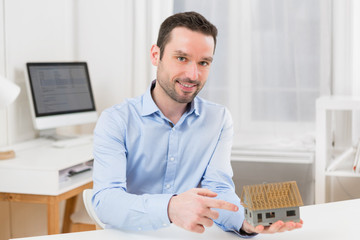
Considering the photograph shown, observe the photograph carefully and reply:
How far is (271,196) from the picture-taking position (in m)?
1.29

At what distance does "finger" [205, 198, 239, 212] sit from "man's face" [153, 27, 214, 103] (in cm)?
53

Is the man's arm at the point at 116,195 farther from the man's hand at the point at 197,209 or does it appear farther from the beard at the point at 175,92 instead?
the beard at the point at 175,92

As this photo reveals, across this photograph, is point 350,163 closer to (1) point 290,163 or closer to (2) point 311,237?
(1) point 290,163

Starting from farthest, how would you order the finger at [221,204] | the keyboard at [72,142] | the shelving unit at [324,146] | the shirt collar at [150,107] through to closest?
1. the keyboard at [72,142]
2. the shelving unit at [324,146]
3. the shirt collar at [150,107]
4. the finger at [221,204]

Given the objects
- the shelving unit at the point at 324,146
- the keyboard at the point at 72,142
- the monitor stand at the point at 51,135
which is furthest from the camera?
the monitor stand at the point at 51,135

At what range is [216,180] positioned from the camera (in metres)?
1.76

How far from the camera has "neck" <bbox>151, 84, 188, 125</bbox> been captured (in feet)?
5.97

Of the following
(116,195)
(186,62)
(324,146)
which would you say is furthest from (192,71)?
(324,146)

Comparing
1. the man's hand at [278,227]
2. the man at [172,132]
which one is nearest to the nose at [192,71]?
the man at [172,132]

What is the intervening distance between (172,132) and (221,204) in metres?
0.57

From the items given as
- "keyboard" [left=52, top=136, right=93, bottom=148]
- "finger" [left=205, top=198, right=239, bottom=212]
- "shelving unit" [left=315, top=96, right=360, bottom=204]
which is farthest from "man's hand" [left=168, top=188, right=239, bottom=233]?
"keyboard" [left=52, top=136, right=93, bottom=148]

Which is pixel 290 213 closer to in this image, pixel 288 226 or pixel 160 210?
pixel 288 226

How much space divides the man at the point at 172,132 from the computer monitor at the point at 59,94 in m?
1.26

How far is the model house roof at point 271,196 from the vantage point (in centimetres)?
127
